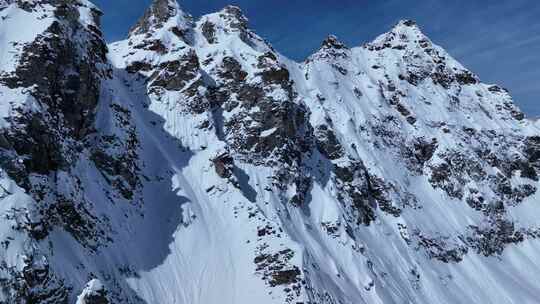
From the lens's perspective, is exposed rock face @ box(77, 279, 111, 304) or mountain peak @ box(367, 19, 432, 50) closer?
exposed rock face @ box(77, 279, 111, 304)

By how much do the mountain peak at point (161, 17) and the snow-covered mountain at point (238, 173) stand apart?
1.38 feet

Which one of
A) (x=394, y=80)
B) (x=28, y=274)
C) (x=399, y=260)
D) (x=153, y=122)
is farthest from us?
(x=394, y=80)

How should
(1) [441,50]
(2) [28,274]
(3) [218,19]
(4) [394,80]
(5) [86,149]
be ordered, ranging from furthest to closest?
1. (1) [441,50]
2. (4) [394,80]
3. (3) [218,19]
4. (5) [86,149]
5. (2) [28,274]

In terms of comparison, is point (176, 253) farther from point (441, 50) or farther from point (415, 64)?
point (441, 50)

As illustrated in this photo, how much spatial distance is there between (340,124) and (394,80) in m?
28.1

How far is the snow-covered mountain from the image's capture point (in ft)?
165

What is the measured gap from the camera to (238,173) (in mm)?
75312

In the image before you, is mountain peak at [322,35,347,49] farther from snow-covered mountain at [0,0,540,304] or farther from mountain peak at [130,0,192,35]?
mountain peak at [130,0,192,35]

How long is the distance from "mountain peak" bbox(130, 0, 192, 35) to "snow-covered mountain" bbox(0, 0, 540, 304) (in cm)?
42

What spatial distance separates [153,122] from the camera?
3009 inches

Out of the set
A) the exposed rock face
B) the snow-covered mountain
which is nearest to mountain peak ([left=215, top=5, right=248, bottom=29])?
the snow-covered mountain

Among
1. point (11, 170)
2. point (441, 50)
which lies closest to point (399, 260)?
point (11, 170)

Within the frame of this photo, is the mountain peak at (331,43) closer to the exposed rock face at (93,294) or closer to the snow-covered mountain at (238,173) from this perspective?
the snow-covered mountain at (238,173)

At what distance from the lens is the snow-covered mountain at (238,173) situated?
165 feet
